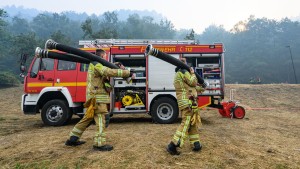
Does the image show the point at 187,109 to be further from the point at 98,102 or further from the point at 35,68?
the point at 35,68

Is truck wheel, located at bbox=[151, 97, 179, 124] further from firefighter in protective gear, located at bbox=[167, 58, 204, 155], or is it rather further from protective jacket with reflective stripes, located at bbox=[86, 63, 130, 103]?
protective jacket with reflective stripes, located at bbox=[86, 63, 130, 103]

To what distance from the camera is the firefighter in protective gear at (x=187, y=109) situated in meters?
5.55

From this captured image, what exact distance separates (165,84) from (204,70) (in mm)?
1539

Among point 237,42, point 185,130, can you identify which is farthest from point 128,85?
point 237,42

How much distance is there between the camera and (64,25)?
102 metres

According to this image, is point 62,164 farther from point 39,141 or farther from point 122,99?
point 122,99

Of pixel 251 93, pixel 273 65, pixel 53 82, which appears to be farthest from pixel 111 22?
pixel 53 82

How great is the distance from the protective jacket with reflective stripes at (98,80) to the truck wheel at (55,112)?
3983 millimetres

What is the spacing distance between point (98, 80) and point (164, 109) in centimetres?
426

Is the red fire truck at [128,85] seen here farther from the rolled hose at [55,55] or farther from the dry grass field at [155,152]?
the rolled hose at [55,55]

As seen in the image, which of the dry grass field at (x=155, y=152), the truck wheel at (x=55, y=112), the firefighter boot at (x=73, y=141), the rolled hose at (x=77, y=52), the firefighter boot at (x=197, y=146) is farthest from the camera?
the truck wheel at (x=55, y=112)

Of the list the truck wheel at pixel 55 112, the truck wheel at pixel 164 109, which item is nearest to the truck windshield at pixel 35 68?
the truck wheel at pixel 55 112

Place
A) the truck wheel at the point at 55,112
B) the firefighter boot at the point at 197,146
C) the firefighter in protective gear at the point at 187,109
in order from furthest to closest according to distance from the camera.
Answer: the truck wheel at the point at 55,112, the firefighter boot at the point at 197,146, the firefighter in protective gear at the point at 187,109

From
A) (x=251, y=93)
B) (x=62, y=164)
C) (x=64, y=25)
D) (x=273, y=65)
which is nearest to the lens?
(x=62, y=164)
